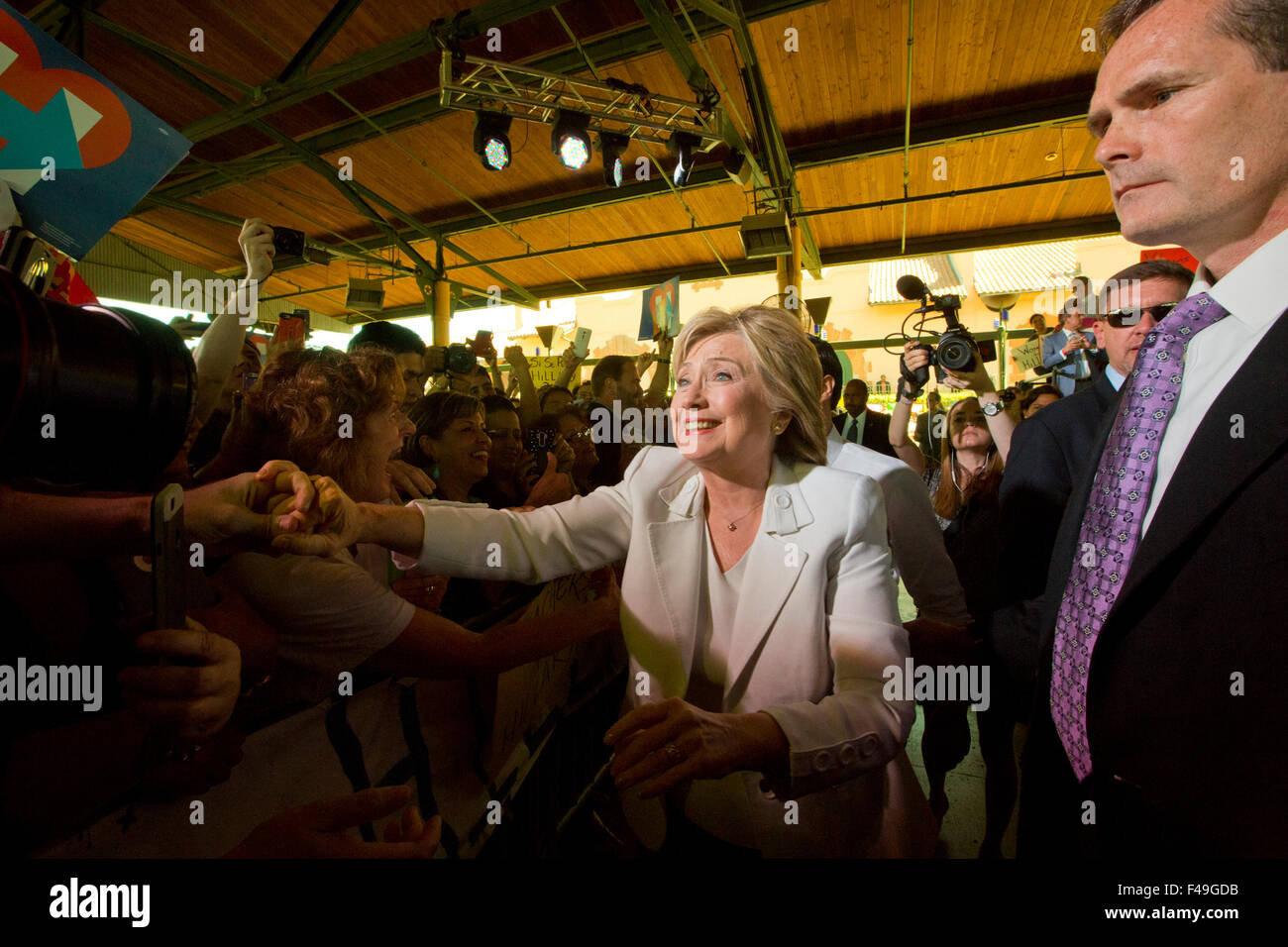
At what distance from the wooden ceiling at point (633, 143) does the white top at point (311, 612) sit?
17.8 ft

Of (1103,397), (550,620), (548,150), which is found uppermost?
(548,150)

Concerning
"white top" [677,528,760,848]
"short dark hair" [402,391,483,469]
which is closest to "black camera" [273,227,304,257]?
"short dark hair" [402,391,483,469]

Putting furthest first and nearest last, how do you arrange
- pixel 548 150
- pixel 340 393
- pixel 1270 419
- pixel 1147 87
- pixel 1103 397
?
pixel 548 150 → pixel 1103 397 → pixel 340 393 → pixel 1147 87 → pixel 1270 419

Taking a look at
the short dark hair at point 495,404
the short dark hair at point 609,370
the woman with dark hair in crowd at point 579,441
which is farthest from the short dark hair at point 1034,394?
the short dark hair at point 495,404

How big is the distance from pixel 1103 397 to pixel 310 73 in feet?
25.4

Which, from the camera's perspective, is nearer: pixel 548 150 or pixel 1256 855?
pixel 1256 855

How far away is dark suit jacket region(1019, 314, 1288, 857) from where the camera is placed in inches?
29.2

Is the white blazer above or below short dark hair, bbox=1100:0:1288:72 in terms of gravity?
below

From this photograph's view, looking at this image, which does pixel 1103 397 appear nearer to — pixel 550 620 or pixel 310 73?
pixel 550 620

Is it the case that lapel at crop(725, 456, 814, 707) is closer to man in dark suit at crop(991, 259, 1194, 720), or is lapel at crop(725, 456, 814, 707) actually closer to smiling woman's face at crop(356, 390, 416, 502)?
man in dark suit at crop(991, 259, 1194, 720)

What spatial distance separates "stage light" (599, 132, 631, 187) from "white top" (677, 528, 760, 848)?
5.80 meters

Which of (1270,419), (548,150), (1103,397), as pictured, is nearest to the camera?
(1270,419)

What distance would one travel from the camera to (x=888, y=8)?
210 inches
